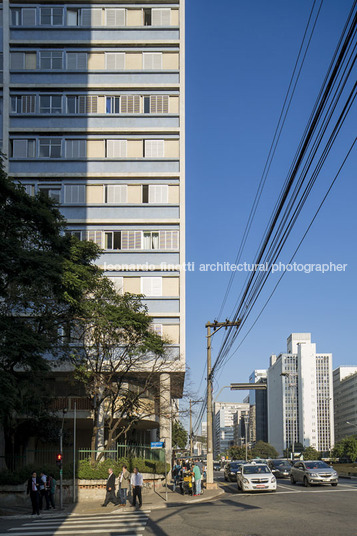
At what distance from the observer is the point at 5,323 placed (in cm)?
2753

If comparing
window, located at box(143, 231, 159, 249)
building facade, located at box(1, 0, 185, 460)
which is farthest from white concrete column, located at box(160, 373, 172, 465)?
window, located at box(143, 231, 159, 249)

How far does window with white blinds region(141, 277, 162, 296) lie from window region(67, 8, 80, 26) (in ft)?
72.9

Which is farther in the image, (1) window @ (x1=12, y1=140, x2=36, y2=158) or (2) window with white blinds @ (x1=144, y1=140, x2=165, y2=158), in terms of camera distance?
(2) window with white blinds @ (x1=144, y1=140, x2=165, y2=158)

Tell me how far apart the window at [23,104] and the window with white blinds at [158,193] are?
11.5 m

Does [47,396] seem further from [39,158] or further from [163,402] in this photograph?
[39,158]

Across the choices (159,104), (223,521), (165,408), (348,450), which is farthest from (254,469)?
(348,450)

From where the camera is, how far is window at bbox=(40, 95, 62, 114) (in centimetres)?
5222

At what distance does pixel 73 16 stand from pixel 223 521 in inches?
1791

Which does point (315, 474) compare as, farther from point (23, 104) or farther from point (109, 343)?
point (23, 104)

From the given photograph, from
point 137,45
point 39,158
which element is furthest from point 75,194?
point 137,45

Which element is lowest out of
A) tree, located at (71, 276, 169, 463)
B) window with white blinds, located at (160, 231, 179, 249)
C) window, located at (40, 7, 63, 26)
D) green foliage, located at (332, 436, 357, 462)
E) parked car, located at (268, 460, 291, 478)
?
green foliage, located at (332, 436, 357, 462)

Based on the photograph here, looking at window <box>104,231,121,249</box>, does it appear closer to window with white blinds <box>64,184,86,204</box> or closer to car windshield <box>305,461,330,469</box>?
window with white blinds <box>64,184,86,204</box>

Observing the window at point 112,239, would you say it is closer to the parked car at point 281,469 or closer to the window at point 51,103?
the window at point 51,103

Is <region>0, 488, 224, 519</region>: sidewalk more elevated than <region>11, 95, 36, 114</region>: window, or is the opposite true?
<region>11, 95, 36, 114</region>: window
